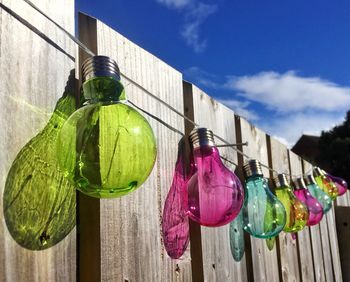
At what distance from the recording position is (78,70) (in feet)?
2.65

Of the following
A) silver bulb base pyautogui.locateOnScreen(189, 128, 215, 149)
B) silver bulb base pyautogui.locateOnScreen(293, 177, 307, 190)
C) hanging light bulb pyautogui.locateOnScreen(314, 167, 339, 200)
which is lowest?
silver bulb base pyautogui.locateOnScreen(189, 128, 215, 149)

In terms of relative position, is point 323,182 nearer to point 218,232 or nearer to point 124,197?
point 218,232

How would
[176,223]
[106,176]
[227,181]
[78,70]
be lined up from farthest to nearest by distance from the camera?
1. [176,223]
2. [227,181]
3. [78,70]
4. [106,176]

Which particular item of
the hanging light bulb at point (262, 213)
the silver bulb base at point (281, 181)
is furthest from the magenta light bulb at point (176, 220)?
the silver bulb base at point (281, 181)

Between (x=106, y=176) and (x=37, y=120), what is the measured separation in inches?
6.4

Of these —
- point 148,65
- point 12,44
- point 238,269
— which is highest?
point 148,65

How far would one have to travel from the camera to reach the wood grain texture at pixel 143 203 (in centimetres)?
81

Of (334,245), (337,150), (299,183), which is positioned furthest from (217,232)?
(337,150)

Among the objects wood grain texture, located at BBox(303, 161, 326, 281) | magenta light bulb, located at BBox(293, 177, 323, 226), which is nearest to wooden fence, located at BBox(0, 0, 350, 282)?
magenta light bulb, located at BBox(293, 177, 323, 226)

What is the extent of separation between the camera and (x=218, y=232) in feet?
3.99

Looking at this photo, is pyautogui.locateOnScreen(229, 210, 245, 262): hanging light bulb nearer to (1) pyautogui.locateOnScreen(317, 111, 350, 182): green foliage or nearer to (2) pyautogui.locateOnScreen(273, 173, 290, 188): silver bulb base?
(2) pyautogui.locateOnScreen(273, 173, 290, 188): silver bulb base

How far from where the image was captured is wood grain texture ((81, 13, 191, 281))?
0.81m

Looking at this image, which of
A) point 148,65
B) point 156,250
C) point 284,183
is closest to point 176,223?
point 156,250

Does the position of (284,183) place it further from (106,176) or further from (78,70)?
(106,176)
